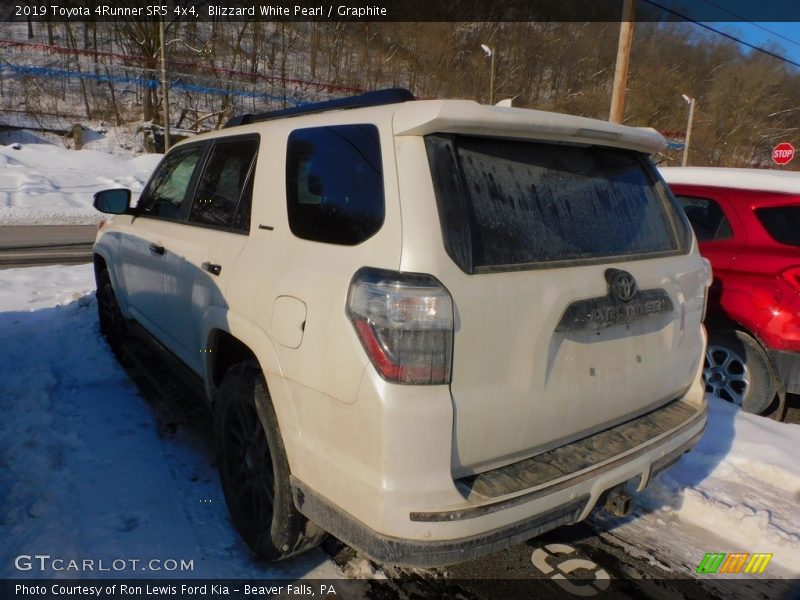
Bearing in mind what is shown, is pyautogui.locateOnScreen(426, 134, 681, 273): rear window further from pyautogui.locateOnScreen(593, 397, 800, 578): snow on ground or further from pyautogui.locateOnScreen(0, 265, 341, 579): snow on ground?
pyautogui.locateOnScreen(0, 265, 341, 579): snow on ground

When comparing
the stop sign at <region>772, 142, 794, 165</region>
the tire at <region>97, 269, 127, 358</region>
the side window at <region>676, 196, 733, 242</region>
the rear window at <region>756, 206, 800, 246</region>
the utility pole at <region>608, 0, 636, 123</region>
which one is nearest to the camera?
the rear window at <region>756, 206, 800, 246</region>

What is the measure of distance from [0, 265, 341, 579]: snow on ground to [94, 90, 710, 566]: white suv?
0.28 metres

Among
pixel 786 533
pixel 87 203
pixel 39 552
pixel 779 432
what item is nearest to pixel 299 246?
pixel 39 552

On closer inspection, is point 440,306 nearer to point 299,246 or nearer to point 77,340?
point 299,246

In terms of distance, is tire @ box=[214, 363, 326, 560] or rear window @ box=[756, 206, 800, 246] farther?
rear window @ box=[756, 206, 800, 246]

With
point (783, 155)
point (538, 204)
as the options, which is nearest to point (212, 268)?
point (538, 204)

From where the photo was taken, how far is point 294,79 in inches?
1710

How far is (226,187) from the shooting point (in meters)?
3.11

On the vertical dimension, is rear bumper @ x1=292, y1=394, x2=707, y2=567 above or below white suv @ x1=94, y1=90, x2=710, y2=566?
below

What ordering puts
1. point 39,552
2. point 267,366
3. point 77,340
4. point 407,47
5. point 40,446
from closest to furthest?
point 267,366, point 39,552, point 40,446, point 77,340, point 407,47

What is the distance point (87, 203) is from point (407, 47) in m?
35.5

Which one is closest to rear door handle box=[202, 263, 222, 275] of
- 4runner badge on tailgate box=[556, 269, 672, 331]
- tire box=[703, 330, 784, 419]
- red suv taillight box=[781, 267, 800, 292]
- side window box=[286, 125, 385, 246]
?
side window box=[286, 125, 385, 246]

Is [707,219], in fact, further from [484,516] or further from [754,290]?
[484,516]

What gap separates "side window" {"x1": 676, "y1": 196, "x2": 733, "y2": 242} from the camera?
470cm
